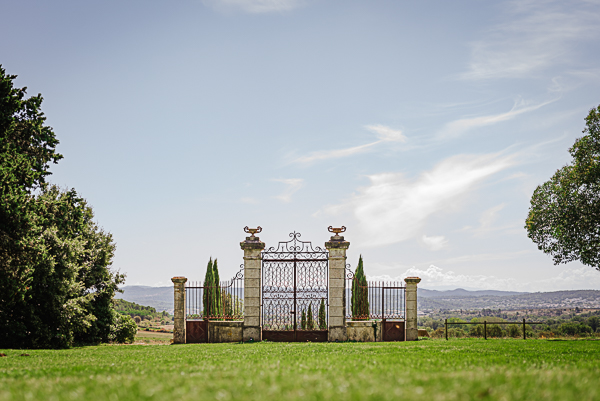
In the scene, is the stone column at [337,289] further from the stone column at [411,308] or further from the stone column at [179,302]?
the stone column at [179,302]

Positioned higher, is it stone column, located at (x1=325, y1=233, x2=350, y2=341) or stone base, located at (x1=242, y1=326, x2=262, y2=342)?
stone column, located at (x1=325, y1=233, x2=350, y2=341)

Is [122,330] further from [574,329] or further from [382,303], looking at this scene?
[574,329]

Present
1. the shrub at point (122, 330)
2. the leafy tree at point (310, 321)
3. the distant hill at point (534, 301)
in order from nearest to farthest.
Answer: the leafy tree at point (310, 321), the shrub at point (122, 330), the distant hill at point (534, 301)

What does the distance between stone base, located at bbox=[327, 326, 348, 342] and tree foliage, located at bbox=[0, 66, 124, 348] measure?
10561 millimetres

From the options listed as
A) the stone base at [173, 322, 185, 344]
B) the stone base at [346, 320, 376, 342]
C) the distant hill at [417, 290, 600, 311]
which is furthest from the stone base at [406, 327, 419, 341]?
the distant hill at [417, 290, 600, 311]

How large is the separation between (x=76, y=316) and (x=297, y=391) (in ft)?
58.6

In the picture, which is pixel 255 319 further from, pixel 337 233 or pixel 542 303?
pixel 542 303

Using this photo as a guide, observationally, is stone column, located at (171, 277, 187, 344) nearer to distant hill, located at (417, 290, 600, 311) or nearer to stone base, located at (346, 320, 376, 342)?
stone base, located at (346, 320, 376, 342)

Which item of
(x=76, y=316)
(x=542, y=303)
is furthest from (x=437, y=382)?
(x=542, y=303)

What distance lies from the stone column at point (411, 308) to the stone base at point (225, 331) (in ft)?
23.6

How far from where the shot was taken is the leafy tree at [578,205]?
20.5 metres

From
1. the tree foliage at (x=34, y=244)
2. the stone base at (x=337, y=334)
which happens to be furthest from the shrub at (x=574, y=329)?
the tree foliage at (x=34, y=244)

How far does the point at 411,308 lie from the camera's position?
19812 mm

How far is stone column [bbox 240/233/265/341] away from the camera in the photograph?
19406mm
